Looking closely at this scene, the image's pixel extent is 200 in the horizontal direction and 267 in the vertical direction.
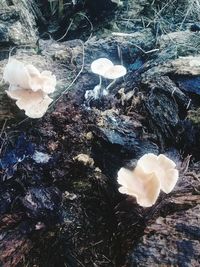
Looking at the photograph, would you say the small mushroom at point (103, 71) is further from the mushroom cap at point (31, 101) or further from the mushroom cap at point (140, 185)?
the mushroom cap at point (140, 185)

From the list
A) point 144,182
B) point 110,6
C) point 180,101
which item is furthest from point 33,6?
point 144,182

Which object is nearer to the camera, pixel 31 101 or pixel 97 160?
pixel 31 101

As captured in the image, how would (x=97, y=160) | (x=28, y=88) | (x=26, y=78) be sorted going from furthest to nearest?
(x=97, y=160), (x=28, y=88), (x=26, y=78)

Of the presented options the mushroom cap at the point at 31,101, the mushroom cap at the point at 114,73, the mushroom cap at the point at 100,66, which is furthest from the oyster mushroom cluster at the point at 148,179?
the mushroom cap at the point at 100,66

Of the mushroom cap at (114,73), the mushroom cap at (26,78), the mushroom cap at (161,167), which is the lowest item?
the mushroom cap at (161,167)

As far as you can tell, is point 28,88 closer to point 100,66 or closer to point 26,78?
point 26,78

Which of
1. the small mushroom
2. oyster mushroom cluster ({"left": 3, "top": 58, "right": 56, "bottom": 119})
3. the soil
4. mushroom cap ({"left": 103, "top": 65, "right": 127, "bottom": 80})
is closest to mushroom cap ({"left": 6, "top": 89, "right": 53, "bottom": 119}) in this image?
oyster mushroom cluster ({"left": 3, "top": 58, "right": 56, "bottom": 119})

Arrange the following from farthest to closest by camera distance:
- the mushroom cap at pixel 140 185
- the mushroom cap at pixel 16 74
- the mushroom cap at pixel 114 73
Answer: the mushroom cap at pixel 114 73 → the mushroom cap at pixel 16 74 → the mushroom cap at pixel 140 185

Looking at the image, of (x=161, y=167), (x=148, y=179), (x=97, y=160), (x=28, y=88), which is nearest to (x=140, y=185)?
(x=148, y=179)
